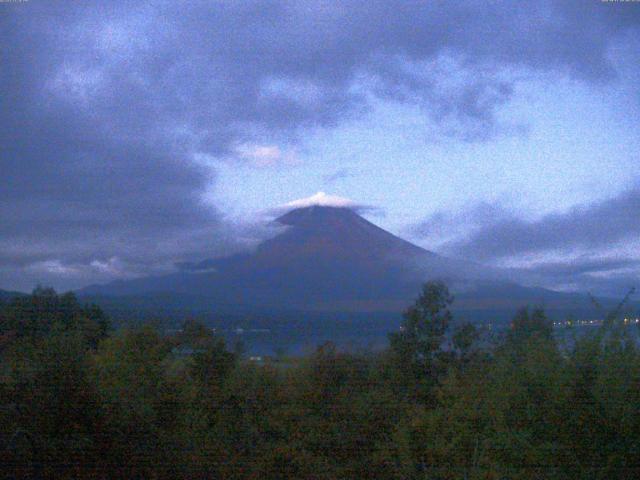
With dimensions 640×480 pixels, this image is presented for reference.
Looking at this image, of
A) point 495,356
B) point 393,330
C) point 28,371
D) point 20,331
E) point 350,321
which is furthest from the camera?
point 350,321

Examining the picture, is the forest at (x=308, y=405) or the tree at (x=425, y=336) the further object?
the tree at (x=425, y=336)

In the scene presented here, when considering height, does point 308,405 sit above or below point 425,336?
below

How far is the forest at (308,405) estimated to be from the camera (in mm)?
5332

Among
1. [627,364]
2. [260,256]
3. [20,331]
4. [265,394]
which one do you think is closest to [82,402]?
[20,331]

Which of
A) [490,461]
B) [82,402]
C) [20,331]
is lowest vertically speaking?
[490,461]

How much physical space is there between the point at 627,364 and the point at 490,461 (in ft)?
4.42

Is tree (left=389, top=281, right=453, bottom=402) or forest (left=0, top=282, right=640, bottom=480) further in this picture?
tree (left=389, top=281, right=453, bottom=402)

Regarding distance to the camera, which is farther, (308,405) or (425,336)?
(425,336)

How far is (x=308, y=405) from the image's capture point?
7969 mm

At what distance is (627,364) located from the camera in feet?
17.9

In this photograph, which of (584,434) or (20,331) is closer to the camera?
(584,434)

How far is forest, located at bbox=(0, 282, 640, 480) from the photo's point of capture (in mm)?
5332

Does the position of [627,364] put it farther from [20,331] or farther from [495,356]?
[20,331]

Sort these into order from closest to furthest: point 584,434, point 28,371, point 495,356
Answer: point 584,434, point 28,371, point 495,356
